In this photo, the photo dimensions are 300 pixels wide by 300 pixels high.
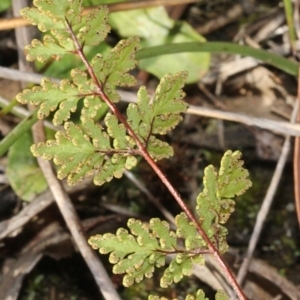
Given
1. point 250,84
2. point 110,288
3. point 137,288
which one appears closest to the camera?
point 110,288

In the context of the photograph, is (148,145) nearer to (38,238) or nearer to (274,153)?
(38,238)

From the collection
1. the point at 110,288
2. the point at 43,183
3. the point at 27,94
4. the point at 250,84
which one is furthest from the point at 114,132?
the point at 250,84

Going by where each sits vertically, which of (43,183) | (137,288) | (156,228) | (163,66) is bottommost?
(156,228)

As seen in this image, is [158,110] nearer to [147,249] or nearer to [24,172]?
[147,249]

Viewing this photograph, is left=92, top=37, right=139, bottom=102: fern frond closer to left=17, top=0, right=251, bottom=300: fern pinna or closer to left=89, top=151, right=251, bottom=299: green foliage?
left=17, top=0, right=251, bottom=300: fern pinna

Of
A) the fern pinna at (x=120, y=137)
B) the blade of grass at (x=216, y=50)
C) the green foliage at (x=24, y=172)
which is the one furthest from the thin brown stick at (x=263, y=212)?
the green foliage at (x=24, y=172)

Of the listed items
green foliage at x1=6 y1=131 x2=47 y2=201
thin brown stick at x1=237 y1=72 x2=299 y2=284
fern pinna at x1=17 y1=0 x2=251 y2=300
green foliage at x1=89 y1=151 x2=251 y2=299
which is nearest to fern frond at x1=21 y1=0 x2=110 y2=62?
fern pinna at x1=17 y1=0 x2=251 y2=300

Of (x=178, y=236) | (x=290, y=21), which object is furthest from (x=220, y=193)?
(x=290, y=21)
